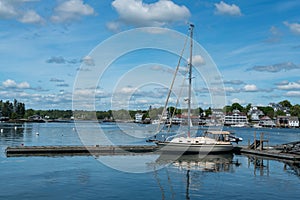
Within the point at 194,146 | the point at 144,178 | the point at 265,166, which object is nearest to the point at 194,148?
the point at 194,146

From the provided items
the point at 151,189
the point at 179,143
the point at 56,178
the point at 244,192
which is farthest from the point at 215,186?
the point at 179,143

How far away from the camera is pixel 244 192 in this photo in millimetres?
27578

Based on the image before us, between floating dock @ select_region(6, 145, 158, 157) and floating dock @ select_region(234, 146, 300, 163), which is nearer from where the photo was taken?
floating dock @ select_region(234, 146, 300, 163)

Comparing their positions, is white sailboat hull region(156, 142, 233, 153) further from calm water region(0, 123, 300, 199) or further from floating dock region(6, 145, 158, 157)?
floating dock region(6, 145, 158, 157)

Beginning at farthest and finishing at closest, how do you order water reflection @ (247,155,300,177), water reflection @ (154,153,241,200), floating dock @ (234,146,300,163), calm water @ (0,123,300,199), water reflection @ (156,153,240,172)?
1. floating dock @ (234,146,300,163)
2. water reflection @ (156,153,240,172)
3. water reflection @ (247,155,300,177)
4. water reflection @ (154,153,241,200)
5. calm water @ (0,123,300,199)

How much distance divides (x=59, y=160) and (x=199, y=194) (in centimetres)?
2151

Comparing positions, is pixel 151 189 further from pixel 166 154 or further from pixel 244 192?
pixel 166 154

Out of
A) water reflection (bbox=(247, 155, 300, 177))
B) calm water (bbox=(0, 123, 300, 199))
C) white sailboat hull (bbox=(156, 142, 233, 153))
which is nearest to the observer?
calm water (bbox=(0, 123, 300, 199))

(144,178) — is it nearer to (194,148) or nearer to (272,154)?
(194,148)

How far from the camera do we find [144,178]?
32969 millimetres

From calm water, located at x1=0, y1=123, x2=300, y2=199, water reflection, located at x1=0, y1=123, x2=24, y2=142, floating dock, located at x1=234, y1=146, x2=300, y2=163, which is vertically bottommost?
calm water, located at x1=0, y1=123, x2=300, y2=199

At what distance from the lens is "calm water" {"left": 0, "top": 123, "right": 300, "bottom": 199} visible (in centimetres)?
2662

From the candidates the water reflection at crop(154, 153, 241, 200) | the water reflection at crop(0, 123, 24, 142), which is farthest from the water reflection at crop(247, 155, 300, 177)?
the water reflection at crop(0, 123, 24, 142)

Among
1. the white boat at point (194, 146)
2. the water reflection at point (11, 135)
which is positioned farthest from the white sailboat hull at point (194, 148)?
the water reflection at point (11, 135)
